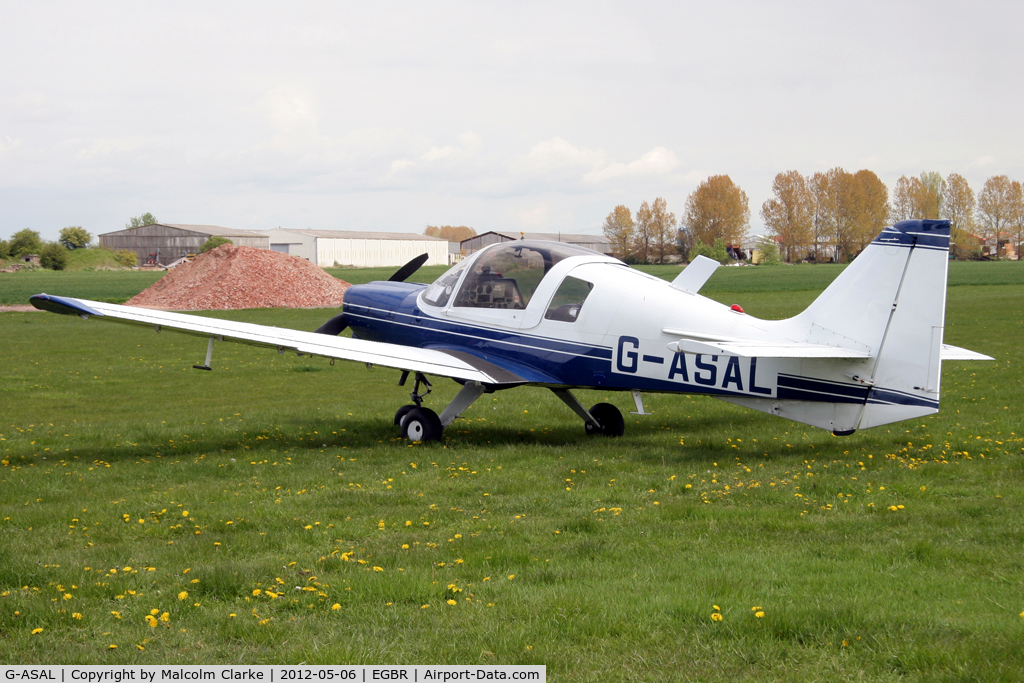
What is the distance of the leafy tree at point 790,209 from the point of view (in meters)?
124

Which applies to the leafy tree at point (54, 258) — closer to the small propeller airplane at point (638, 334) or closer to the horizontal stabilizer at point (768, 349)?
the small propeller airplane at point (638, 334)

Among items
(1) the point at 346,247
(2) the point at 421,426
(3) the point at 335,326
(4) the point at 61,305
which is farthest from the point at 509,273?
(1) the point at 346,247

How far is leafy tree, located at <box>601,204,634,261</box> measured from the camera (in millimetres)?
103812

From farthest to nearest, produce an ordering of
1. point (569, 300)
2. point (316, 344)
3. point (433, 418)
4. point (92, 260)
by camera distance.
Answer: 1. point (92, 260)
2. point (433, 418)
3. point (316, 344)
4. point (569, 300)

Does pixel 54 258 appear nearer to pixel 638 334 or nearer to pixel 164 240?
pixel 164 240

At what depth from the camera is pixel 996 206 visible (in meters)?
123

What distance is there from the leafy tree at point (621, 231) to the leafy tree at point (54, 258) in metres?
59.0

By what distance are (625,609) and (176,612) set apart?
2.51 metres

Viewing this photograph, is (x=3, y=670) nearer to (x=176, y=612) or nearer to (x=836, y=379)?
(x=176, y=612)

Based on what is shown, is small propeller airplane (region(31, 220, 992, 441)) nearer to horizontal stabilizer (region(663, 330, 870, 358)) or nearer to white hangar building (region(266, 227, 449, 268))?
horizontal stabilizer (region(663, 330, 870, 358))

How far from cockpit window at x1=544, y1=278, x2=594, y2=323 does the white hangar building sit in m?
112

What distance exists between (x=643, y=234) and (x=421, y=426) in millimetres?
105298

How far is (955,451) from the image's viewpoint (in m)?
9.62

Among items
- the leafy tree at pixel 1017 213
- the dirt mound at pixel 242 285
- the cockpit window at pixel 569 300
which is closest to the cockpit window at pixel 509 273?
the cockpit window at pixel 569 300
